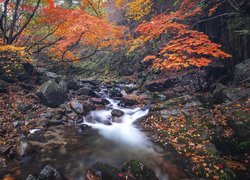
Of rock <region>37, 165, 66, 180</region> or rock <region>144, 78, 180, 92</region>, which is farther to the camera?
rock <region>144, 78, 180, 92</region>

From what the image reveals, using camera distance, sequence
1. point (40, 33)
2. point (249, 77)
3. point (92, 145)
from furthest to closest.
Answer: point (40, 33) < point (249, 77) < point (92, 145)

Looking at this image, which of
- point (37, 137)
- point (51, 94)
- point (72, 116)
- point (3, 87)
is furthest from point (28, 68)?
point (37, 137)

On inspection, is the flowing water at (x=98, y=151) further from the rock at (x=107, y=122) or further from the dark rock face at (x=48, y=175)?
the dark rock face at (x=48, y=175)

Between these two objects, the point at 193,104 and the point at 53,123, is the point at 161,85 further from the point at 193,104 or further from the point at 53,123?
the point at 53,123

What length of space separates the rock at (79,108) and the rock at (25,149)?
4.51 meters

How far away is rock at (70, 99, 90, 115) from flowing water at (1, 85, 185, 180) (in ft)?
3.46

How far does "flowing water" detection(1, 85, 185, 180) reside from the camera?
641cm

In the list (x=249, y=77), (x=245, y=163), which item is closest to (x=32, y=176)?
(x=245, y=163)

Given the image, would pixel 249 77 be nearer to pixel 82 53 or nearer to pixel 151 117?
pixel 151 117

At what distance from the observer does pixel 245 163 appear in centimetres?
600

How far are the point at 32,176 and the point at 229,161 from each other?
6183mm

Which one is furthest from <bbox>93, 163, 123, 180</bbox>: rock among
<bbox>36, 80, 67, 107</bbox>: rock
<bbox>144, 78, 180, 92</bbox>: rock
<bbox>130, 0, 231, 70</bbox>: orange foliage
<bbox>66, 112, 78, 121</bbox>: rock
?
<bbox>144, 78, 180, 92</bbox>: rock

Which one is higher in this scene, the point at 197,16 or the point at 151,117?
the point at 197,16

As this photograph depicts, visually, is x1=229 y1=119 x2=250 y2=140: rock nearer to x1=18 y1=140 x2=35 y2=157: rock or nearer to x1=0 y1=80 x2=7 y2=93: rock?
x1=18 y1=140 x2=35 y2=157: rock
